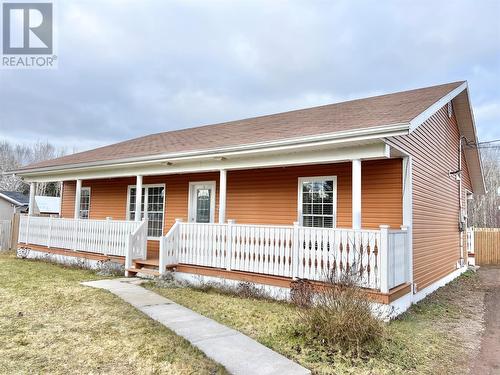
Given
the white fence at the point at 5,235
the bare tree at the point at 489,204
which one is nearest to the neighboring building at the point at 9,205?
the white fence at the point at 5,235

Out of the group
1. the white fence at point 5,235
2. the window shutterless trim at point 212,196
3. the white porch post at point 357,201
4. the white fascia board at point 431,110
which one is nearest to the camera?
the white fascia board at point 431,110

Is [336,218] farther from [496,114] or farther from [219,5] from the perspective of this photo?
Answer: [496,114]

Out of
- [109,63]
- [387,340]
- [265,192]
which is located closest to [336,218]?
[265,192]

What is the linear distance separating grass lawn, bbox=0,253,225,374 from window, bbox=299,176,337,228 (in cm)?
484

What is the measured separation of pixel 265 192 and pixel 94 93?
28105 millimetres

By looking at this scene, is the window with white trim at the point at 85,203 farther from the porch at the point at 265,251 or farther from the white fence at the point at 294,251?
the white fence at the point at 294,251

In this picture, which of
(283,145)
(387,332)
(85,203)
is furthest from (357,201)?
(85,203)

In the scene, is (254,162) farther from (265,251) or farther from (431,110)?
(431,110)

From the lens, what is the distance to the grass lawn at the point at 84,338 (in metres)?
3.81

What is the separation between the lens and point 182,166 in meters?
10.0

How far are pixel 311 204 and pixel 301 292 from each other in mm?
2955

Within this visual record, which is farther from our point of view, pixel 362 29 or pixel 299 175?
pixel 362 29

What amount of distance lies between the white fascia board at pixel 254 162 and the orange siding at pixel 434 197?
579 mm

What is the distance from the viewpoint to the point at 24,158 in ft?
206
